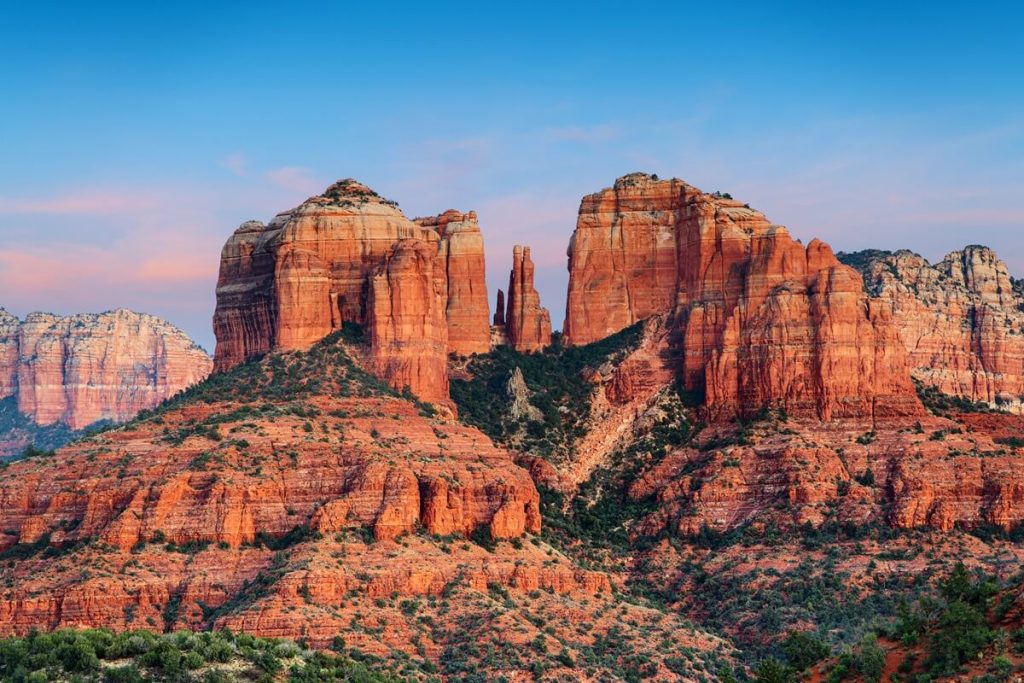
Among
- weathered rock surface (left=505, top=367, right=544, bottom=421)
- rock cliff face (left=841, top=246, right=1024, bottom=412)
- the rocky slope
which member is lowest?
the rocky slope

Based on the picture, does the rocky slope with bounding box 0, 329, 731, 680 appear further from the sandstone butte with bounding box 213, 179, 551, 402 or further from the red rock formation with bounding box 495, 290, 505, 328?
the red rock formation with bounding box 495, 290, 505, 328

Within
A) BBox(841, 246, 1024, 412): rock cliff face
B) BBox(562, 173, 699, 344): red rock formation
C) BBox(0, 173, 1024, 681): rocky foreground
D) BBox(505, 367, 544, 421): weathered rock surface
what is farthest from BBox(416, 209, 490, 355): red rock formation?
BBox(841, 246, 1024, 412): rock cliff face

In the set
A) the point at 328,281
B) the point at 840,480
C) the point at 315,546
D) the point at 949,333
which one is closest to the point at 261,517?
the point at 315,546

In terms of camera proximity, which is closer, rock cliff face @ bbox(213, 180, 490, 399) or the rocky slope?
the rocky slope

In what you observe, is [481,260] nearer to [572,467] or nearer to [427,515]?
[572,467]

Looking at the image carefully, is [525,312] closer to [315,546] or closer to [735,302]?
[735,302]

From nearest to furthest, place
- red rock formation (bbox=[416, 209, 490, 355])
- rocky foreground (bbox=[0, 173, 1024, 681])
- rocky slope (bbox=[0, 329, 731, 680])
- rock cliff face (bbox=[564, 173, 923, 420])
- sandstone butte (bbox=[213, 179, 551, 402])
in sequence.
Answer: rocky slope (bbox=[0, 329, 731, 680])
rocky foreground (bbox=[0, 173, 1024, 681])
sandstone butte (bbox=[213, 179, 551, 402])
rock cliff face (bbox=[564, 173, 923, 420])
red rock formation (bbox=[416, 209, 490, 355])

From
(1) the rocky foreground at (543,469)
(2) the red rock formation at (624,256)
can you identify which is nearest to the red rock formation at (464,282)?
(1) the rocky foreground at (543,469)
